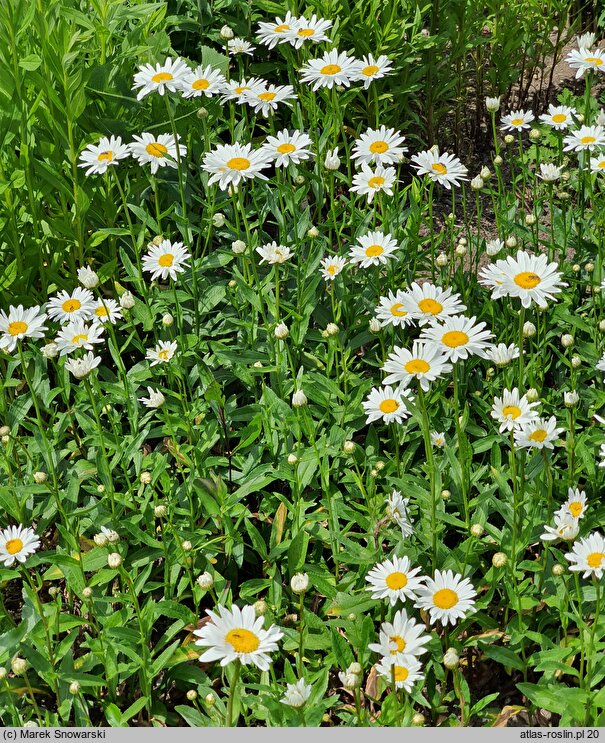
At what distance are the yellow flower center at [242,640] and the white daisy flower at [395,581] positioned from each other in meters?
0.42

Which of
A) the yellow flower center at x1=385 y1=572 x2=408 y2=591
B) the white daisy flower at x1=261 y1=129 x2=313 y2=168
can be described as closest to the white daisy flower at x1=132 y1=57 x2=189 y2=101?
the white daisy flower at x1=261 y1=129 x2=313 y2=168

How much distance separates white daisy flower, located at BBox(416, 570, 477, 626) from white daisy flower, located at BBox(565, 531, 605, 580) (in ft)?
0.89

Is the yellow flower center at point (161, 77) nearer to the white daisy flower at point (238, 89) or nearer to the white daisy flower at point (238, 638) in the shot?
the white daisy flower at point (238, 89)

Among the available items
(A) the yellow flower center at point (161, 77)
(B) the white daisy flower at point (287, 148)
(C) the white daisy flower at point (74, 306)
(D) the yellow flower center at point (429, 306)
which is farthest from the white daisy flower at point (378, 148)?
(C) the white daisy flower at point (74, 306)

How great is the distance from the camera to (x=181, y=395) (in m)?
3.19

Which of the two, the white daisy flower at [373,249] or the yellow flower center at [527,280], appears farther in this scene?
the white daisy flower at [373,249]

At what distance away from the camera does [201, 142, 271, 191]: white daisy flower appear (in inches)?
130

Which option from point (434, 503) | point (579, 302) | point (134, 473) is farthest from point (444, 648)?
point (579, 302)

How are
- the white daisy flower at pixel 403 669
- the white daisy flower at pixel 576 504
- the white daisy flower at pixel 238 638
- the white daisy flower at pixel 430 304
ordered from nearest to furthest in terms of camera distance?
1. the white daisy flower at pixel 238 638
2. the white daisy flower at pixel 403 669
3. the white daisy flower at pixel 576 504
4. the white daisy flower at pixel 430 304

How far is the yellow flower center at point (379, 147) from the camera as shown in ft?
11.4

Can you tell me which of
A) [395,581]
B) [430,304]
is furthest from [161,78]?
[395,581]

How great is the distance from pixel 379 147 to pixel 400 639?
6.22ft

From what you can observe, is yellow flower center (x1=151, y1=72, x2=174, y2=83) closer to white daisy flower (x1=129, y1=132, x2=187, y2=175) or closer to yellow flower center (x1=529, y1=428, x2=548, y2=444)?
white daisy flower (x1=129, y1=132, x2=187, y2=175)

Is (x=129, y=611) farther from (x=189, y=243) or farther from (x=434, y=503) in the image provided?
(x=189, y=243)
